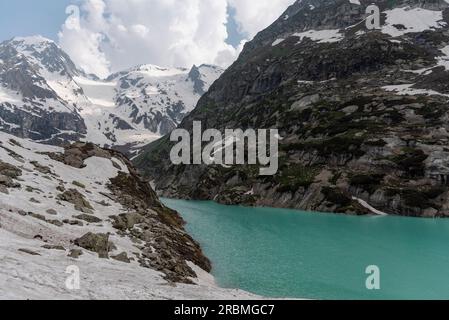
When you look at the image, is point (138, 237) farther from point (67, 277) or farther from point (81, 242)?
point (67, 277)

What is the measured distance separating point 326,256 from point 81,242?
39.4 m

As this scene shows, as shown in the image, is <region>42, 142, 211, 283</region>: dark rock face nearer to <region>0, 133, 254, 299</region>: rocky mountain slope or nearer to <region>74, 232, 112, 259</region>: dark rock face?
<region>74, 232, 112, 259</region>: dark rock face

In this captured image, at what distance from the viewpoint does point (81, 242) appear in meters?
35.9

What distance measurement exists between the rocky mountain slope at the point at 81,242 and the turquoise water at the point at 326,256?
23.1ft

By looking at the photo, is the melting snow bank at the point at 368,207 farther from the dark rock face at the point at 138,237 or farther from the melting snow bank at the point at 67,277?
the melting snow bank at the point at 67,277

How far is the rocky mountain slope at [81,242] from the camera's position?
2320cm

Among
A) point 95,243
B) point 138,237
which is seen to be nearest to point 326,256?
point 138,237

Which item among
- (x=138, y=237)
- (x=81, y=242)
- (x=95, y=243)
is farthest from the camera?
(x=138, y=237)

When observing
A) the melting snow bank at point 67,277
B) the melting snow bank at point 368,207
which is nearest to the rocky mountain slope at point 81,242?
the melting snow bank at point 67,277

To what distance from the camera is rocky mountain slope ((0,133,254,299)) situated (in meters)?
23.2

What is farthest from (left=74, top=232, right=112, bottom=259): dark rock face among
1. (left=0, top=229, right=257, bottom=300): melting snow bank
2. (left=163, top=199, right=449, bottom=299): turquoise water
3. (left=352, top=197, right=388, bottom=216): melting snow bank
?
(left=352, top=197, right=388, bottom=216): melting snow bank

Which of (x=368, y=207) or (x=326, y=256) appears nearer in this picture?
(x=326, y=256)

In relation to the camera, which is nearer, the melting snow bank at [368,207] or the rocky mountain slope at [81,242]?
the rocky mountain slope at [81,242]
